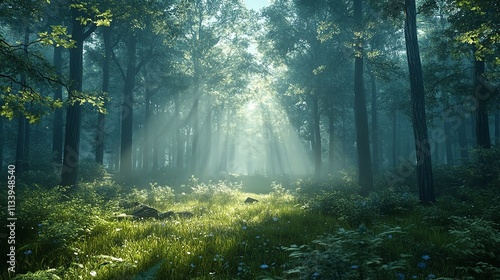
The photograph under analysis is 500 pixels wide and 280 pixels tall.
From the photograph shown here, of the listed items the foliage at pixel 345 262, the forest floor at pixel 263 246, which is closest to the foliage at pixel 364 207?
the forest floor at pixel 263 246

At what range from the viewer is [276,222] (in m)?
6.90

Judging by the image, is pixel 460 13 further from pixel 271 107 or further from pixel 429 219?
pixel 271 107

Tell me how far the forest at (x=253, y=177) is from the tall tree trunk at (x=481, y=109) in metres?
0.06

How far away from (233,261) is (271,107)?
131 feet

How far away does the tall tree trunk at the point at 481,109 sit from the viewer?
48.0 ft

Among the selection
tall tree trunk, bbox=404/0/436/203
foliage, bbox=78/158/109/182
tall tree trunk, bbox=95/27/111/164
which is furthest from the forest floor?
tall tree trunk, bbox=95/27/111/164

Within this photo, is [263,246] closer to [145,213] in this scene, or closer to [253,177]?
[145,213]

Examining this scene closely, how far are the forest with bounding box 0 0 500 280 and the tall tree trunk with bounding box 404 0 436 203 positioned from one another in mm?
46

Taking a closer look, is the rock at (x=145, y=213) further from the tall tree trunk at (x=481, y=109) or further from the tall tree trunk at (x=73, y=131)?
the tall tree trunk at (x=481, y=109)

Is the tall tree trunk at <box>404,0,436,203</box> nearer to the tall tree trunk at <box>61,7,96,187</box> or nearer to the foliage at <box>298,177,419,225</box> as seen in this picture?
the foliage at <box>298,177,419,225</box>

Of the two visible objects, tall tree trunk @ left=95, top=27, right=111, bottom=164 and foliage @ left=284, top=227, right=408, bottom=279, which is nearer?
foliage @ left=284, top=227, right=408, bottom=279

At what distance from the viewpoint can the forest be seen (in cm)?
404

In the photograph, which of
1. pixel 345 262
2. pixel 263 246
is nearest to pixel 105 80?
pixel 263 246

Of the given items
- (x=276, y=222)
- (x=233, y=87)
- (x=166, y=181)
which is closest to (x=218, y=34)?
(x=233, y=87)
